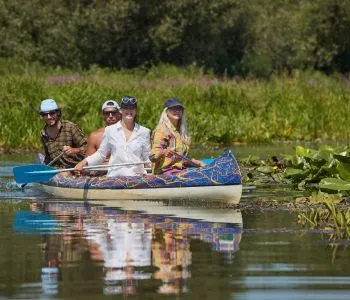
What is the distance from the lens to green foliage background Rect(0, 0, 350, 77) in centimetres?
5422

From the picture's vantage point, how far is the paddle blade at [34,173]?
17250mm

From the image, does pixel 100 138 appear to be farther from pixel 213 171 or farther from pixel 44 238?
pixel 44 238

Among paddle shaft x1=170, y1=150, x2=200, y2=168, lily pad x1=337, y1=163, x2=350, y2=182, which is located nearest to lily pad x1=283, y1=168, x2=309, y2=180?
paddle shaft x1=170, y1=150, x2=200, y2=168

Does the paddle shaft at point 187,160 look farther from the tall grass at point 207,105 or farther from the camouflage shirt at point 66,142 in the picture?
the tall grass at point 207,105

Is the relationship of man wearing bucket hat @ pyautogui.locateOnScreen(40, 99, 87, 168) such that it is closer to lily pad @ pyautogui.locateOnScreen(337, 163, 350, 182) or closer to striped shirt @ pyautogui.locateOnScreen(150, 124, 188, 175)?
striped shirt @ pyautogui.locateOnScreen(150, 124, 188, 175)

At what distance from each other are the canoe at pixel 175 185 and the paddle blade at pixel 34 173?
58 cm

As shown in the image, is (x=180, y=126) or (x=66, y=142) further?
(x=66, y=142)

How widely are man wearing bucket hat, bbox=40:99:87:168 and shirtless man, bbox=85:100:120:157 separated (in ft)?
1.52

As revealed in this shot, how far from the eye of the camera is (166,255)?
10031 millimetres

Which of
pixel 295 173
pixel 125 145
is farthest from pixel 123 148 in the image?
pixel 295 173

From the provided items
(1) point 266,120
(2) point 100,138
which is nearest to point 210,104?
(1) point 266,120

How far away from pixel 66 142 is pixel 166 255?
799 cm

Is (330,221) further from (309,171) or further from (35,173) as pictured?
(35,173)

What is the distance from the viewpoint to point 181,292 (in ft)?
26.7
